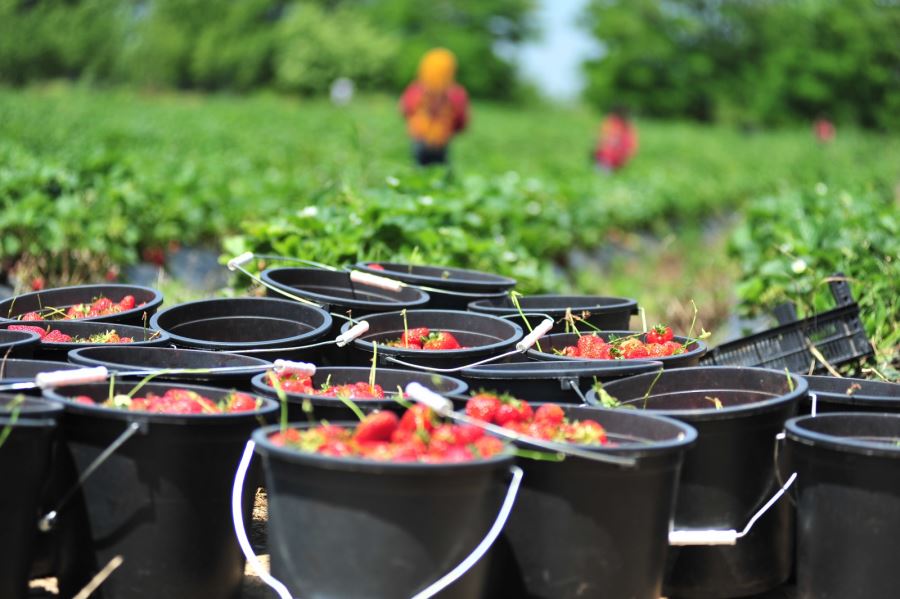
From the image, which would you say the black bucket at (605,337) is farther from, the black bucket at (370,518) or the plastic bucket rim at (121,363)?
the black bucket at (370,518)

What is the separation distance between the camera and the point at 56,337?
3377mm

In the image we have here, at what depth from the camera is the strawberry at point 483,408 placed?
2604 millimetres

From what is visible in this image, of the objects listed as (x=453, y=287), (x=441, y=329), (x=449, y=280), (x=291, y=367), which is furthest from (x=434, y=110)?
(x=291, y=367)

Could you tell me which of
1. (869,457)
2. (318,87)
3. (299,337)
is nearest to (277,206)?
(299,337)

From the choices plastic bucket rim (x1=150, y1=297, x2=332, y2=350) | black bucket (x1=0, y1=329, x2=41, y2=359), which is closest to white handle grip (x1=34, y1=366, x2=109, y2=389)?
black bucket (x1=0, y1=329, x2=41, y2=359)

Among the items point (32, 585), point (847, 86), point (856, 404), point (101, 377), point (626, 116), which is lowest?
point (32, 585)

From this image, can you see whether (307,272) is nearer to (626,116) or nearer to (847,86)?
(626,116)

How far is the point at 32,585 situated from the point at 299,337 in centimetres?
110

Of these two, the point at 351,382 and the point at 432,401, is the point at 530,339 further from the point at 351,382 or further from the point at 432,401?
the point at 432,401

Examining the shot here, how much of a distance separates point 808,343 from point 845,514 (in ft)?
4.76

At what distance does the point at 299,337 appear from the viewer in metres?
3.42

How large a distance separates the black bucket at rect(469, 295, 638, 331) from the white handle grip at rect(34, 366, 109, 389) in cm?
166

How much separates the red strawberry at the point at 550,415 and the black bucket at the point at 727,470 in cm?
25

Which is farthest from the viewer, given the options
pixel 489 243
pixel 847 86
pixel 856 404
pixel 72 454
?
pixel 847 86
